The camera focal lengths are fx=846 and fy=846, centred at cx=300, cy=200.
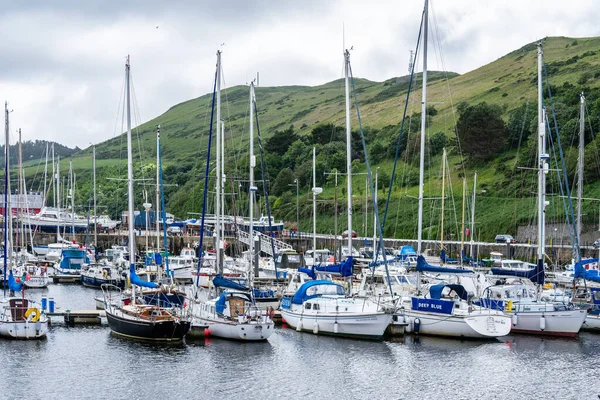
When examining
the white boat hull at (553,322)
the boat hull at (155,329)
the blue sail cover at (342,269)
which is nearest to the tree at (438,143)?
the blue sail cover at (342,269)

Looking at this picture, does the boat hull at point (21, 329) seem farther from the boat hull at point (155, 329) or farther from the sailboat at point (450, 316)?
the sailboat at point (450, 316)

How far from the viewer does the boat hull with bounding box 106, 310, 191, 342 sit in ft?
135

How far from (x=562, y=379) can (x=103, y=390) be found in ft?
60.9

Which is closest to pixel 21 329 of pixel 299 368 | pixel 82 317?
pixel 82 317

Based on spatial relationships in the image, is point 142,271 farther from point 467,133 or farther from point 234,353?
point 467,133

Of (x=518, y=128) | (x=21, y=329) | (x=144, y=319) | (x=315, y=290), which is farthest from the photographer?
(x=518, y=128)

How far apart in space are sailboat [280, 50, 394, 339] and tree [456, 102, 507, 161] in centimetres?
7172

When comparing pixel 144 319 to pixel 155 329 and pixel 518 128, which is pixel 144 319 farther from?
pixel 518 128

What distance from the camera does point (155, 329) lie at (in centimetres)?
4119

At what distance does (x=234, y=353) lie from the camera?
39.2 metres

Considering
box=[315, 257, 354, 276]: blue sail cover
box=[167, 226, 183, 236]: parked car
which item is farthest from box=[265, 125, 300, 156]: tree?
box=[315, 257, 354, 276]: blue sail cover

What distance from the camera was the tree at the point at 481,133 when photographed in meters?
114

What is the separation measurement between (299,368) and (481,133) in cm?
8278

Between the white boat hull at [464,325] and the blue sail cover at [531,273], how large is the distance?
4.88m
